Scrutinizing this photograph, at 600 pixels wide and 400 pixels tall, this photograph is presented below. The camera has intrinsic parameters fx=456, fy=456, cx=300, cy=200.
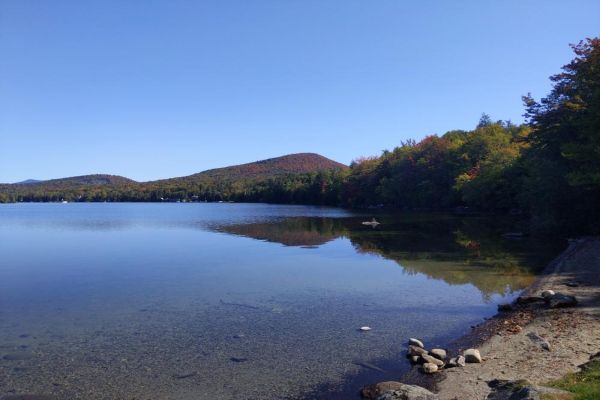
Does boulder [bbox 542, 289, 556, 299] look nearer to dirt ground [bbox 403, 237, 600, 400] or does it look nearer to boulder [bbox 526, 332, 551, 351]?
dirt ground [bbox 403, 237, 600, 400]

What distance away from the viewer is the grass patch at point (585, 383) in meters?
6.98

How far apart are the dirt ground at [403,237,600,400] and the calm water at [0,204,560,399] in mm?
1161

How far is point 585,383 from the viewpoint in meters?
7.71

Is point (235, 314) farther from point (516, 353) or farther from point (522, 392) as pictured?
point (522, 392)

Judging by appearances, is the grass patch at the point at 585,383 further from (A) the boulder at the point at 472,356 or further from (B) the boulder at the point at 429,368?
(B) the boulder at the point at 429,368

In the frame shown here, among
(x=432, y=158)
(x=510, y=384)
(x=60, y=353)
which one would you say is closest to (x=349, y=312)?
(x=510, y=384)

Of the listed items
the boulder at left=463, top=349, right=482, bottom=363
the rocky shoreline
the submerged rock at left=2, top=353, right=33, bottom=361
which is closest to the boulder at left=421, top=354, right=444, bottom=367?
the rocky shoreline

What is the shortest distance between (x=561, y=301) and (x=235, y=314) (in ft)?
37.5

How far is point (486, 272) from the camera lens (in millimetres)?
24500

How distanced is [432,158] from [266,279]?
3127 inches

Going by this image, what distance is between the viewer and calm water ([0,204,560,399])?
1126 centimetres

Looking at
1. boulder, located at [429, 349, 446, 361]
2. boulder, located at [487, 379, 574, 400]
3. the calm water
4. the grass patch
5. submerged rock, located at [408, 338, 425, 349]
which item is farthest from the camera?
submerged rock, located at [408, 338, 425, 349]

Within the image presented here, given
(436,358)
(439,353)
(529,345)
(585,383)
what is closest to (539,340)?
(529,345)

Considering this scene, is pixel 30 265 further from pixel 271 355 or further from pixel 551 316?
pixel 551 316
